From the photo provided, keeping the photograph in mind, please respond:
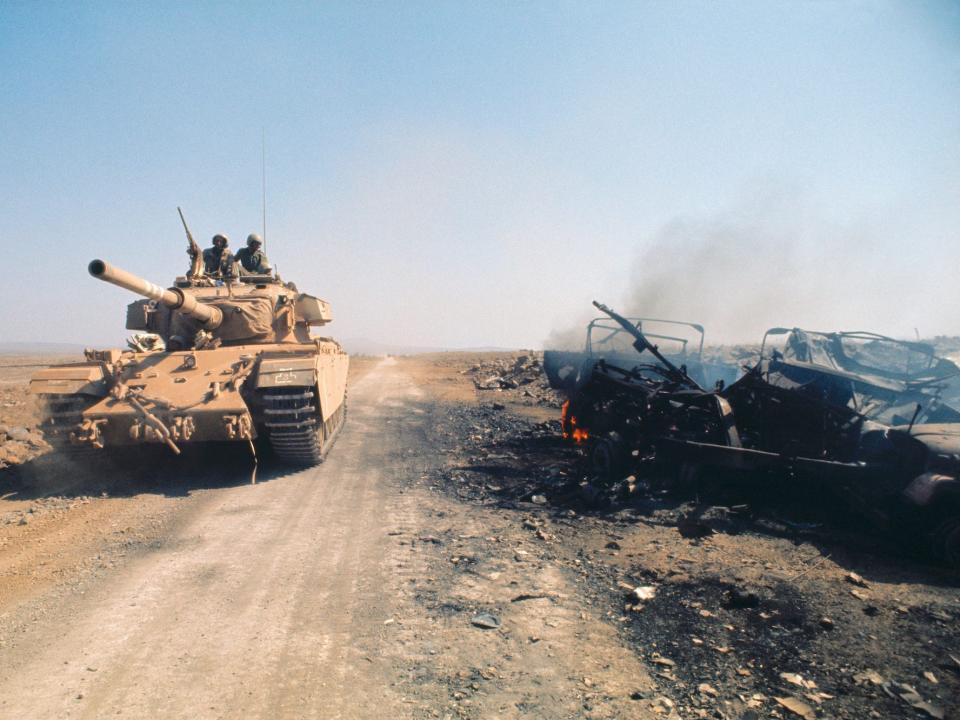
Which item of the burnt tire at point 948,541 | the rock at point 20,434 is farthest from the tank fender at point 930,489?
the rock at point 20,434

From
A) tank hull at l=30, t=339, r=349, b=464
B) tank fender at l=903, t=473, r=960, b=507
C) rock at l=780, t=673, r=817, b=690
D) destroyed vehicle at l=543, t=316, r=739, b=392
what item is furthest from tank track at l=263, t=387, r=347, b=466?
tank fender at l=903, t=473, r=960, b=507

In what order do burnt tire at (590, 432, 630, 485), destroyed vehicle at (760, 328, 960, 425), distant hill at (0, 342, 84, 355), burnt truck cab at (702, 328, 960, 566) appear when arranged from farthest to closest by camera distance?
1. distant hill at (0, 342, 84, 355)
2. burnt tire at (590, 432, 630, 485)
3. destroyed vehicle at (760, 328, 960, 425)
4. burnt truck cab at (702, 328, 960, 566)

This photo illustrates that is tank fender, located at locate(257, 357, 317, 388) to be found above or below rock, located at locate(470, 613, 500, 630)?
above

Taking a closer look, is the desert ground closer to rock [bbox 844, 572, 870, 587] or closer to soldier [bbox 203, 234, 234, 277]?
rock [bbox 844, 572, 870, 587]

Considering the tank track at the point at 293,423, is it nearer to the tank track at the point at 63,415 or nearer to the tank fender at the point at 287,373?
the tank fender at the point at 287,373

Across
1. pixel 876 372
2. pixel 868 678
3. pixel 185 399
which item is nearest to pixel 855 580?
pixel 868 678

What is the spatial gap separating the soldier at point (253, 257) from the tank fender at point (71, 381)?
14.7ft

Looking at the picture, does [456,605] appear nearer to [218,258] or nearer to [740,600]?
[740,600]

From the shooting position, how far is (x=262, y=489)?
732 centimetres

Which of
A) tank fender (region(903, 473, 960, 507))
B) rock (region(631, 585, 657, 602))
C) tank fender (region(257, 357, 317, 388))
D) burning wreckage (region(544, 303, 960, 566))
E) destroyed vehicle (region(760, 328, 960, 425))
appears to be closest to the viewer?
rock (region(631, 585, 657, 602))

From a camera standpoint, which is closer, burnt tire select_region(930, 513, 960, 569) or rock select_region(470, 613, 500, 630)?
rock select_region(470, 613, 500, 630)

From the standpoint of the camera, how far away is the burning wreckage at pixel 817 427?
5.03m

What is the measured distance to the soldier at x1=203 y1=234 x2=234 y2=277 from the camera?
441 inches

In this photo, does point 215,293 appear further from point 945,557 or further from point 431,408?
point 945,557
